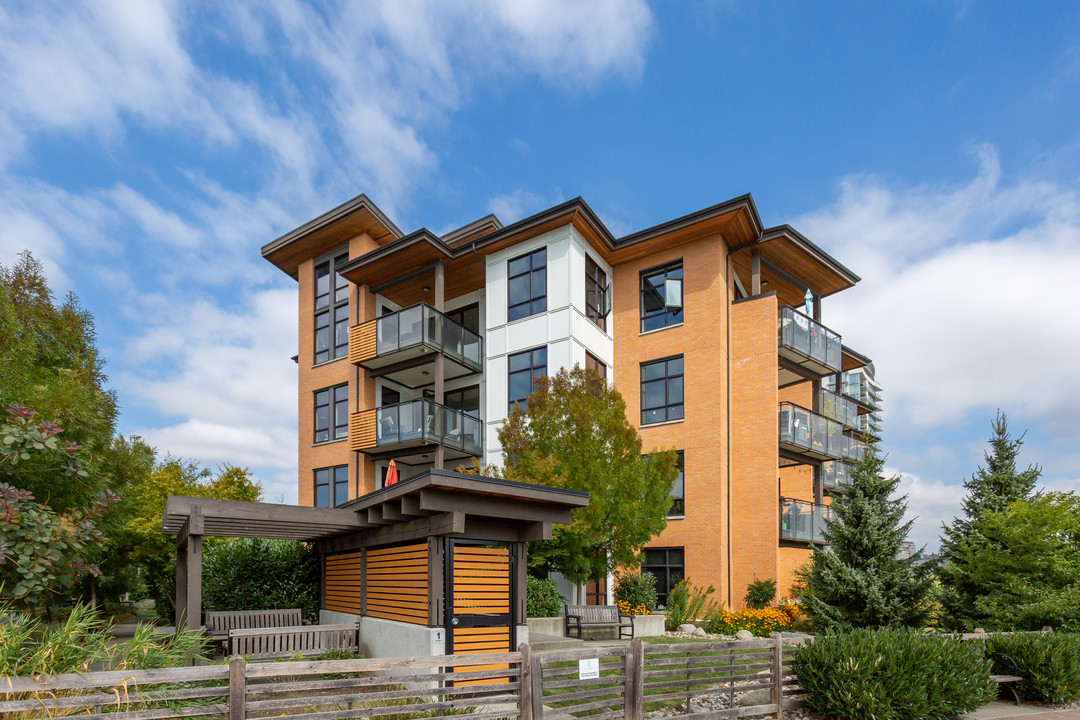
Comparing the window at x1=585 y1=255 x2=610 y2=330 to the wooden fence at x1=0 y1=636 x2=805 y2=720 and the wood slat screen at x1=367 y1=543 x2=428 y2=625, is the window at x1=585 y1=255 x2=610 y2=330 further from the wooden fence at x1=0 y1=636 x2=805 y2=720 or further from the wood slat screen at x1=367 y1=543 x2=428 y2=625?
the wooden fence at x1=0 y1=636 x2=805 y2=720

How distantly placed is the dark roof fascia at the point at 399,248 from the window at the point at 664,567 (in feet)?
38.2

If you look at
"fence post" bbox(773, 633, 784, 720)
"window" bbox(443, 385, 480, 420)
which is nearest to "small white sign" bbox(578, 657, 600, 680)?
"fence post" bbox(773, 633, 784, 720)

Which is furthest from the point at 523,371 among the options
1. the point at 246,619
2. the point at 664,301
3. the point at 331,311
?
the point at 246,619

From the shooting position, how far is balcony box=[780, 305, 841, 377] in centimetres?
2278

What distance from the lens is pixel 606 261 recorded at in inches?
990

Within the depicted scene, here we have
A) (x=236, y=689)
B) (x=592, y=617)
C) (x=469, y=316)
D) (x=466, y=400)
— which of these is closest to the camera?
(x=236, y=689)

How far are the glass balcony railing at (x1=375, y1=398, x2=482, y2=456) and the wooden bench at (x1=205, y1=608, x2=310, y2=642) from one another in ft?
25.1

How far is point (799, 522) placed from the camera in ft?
73.3

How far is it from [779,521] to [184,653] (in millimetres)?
17405

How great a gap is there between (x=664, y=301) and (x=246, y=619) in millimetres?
15373

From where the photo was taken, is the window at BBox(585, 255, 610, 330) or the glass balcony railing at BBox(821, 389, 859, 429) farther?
the glass balcony railing at BBox(821, 389, 859, 429)

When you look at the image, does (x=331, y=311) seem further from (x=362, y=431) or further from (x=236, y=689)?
(x=236, y=689)

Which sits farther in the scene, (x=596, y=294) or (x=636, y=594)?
(x=596, y=294)

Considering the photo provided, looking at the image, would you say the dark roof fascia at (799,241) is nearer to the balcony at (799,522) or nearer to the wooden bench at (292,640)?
the balcony at (799,522)
